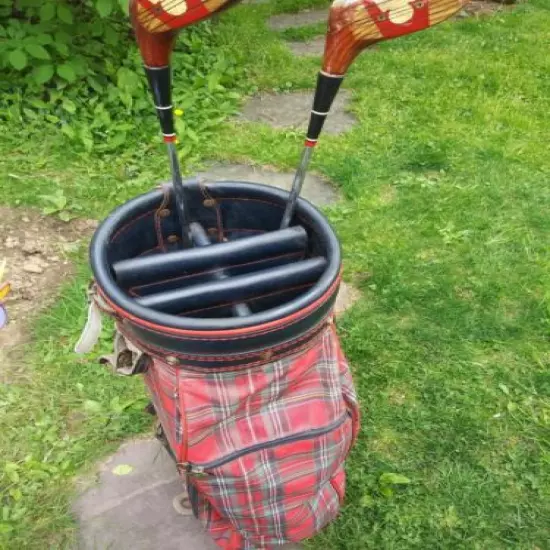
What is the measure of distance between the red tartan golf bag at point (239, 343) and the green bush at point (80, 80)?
78.8 inches

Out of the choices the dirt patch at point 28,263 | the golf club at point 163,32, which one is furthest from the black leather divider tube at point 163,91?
the dirt patch at point 28,263

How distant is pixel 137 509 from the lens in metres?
1.93

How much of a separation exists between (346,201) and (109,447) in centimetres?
158

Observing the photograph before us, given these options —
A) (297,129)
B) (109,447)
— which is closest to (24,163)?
(297,129)

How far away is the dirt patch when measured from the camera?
242 centimetres

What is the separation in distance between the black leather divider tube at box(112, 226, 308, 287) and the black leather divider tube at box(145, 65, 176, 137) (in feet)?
0.83

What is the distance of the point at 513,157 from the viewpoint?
3.38 metres

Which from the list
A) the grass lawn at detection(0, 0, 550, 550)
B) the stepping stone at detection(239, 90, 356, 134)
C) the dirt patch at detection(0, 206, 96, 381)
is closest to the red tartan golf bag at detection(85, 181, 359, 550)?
the grass lawn at detection(0, 0, 550, 550)

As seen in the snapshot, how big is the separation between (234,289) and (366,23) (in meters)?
0.54

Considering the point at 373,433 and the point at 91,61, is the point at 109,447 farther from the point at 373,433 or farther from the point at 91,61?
the point at 91,61

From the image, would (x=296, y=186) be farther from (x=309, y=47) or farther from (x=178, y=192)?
(x=309, y=47)

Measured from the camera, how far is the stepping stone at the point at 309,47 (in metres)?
4.45

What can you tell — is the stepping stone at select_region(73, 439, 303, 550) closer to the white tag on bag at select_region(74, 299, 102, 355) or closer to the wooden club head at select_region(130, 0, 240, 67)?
the white tag on bag at select_region(74, 299, 102, 355)

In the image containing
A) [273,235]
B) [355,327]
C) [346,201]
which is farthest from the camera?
[346,201]
